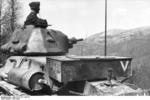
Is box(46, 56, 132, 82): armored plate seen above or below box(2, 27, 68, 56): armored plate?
below

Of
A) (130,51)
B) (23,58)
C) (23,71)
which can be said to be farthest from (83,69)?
(130,51)

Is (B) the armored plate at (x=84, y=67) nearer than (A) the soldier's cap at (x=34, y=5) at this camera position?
Yes

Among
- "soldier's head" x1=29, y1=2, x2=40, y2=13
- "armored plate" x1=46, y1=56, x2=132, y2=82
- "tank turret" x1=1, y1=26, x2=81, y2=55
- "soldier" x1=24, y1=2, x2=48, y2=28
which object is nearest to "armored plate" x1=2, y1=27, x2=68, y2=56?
"tank turret" x1=1, y1=26, x2=81, y2=55

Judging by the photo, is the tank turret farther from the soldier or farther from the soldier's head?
the soldier's head

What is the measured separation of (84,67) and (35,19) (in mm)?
3309

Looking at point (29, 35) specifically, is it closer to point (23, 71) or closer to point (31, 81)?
point (23, 71)

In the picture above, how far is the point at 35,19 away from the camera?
1003 centimetres

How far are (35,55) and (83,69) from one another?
2331 millimetres

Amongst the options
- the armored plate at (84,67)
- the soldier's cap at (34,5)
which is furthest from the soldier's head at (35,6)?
the armored plate at (84,67)

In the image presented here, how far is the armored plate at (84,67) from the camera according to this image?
716 centimetres

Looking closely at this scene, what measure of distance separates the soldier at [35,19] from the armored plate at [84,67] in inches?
88.3

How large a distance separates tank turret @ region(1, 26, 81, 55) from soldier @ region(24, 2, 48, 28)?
9.4 inches

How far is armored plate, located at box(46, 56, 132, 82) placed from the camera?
23.5ft

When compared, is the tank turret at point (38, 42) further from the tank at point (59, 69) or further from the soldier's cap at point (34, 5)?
the soldier's cap at point (34, 5)
